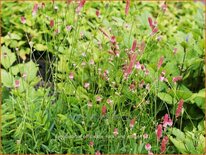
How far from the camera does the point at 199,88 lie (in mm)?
2902

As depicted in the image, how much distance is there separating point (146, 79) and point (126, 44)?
0.35m

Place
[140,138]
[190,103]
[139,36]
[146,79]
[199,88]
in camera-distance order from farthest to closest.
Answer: [139,36]
[199,88]
[190,103]
[146,79]
[140,138]

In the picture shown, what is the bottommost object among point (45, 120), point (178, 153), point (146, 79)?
point (178, 153)

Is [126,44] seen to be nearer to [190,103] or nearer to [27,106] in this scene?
[190,103]

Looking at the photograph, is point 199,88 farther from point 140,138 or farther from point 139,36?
point 140,138

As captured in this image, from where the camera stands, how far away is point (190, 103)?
8.66 ft

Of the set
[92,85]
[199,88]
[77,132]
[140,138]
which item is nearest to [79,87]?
[92,85]

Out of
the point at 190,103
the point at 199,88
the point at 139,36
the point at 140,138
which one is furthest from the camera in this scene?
the point at 139,36

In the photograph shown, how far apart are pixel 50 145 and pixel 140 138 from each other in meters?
0.44

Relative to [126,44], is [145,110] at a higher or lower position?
lower

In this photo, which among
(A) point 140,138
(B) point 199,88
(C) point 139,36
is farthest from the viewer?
(C) point 139,36

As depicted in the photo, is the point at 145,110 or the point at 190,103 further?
the point at 190,103

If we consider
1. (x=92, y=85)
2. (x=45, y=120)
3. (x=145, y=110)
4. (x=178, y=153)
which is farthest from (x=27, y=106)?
(x=178, y=153)

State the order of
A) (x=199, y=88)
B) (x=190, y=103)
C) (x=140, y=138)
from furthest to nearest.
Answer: (x=199, y=88) → (x=190, y=103) → (x=140, y=138)
